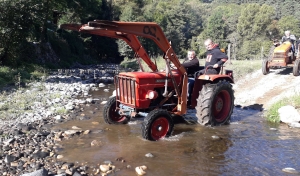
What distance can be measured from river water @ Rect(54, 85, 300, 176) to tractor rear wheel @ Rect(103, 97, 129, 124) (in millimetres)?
167

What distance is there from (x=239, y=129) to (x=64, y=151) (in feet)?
13.5

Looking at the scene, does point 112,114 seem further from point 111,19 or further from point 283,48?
point 111,19

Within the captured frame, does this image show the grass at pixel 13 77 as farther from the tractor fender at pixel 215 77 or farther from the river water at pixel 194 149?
the tractor fender at pixel 215 77

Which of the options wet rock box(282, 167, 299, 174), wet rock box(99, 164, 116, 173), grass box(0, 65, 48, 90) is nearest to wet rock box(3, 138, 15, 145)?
wet rock box(99, 164, 116, 173)

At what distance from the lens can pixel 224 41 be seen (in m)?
48.4

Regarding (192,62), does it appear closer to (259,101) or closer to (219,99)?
(219,99)

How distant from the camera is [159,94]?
22.7 ft

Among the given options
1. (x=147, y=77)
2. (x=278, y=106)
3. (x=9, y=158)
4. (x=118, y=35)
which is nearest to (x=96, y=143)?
(x=9, y=158)

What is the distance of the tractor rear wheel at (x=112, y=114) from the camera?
291 inches

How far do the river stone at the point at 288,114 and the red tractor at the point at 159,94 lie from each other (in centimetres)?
137

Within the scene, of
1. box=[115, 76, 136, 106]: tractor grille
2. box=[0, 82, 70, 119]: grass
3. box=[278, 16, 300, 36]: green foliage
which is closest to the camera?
box=[115, 76, 136, 106]: tractor grille

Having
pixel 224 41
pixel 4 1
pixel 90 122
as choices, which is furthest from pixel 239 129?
pixel 224 41

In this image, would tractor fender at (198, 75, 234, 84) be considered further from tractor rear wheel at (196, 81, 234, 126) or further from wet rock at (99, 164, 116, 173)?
wet rock at (99, 164, 116, 173)

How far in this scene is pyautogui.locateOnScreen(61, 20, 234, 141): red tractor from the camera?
610cm
